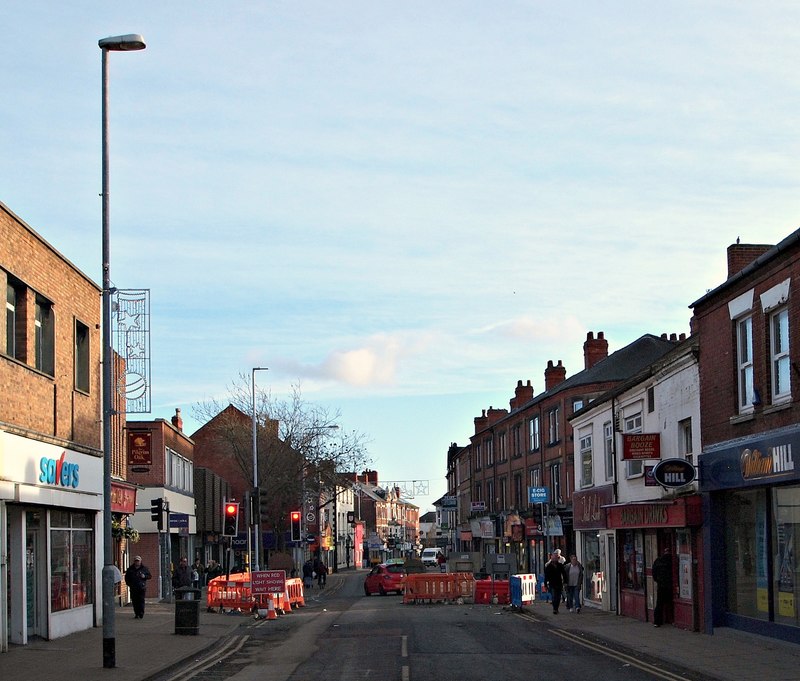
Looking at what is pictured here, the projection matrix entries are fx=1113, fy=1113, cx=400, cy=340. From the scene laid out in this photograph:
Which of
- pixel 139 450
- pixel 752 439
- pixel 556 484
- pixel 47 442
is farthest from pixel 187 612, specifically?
pixel 556 484

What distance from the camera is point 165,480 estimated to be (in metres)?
47.0

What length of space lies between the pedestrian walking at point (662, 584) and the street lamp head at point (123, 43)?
1665 cm

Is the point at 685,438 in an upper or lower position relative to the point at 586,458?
upper

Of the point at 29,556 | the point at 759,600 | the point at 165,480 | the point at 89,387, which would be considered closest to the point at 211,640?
the point at 29,556

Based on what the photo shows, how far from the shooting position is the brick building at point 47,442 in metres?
21.9

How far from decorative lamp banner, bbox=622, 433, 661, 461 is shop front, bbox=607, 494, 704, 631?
3.81 feet

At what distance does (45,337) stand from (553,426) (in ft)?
125

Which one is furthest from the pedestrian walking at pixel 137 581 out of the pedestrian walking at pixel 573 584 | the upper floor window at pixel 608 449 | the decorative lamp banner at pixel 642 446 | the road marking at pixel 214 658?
the upper floor window at pixel 608 449

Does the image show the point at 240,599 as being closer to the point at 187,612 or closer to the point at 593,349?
the point at 187,612

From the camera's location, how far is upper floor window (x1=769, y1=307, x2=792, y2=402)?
65.0ft

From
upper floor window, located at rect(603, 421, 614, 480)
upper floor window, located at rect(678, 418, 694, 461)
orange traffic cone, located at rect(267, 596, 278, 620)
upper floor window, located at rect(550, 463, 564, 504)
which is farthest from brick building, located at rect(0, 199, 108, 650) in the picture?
upper floor window, located at rect(550, 463, 564, 504)

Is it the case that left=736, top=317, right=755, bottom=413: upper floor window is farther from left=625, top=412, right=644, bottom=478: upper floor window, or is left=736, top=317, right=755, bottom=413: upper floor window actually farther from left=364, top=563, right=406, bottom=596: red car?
left=364, top=563, right=406, bottom=596: red car

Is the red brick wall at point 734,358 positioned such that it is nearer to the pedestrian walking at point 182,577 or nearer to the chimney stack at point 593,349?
the pedestrian walking at point 182,577

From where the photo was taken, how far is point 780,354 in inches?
789
